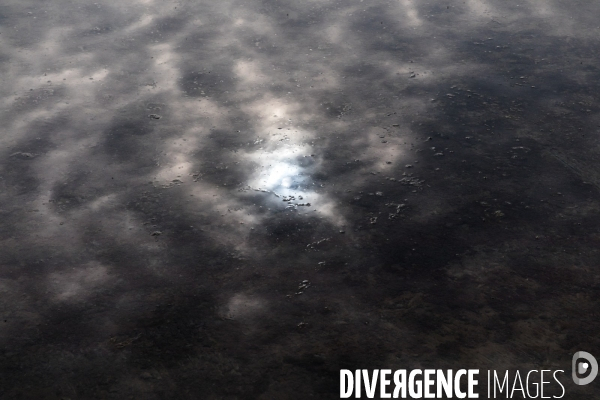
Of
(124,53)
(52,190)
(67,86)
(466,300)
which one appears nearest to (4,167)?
(52,190)

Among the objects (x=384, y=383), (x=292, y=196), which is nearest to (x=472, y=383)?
(x=384, y=383)

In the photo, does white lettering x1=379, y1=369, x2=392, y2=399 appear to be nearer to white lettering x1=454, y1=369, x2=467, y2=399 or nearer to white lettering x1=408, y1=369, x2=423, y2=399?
white lettering x1=408, y1=369, x2=423, y2=399

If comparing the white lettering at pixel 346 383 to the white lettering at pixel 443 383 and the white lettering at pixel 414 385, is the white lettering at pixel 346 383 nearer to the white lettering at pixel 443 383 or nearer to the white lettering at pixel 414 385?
the white lettering at pixel 414 385

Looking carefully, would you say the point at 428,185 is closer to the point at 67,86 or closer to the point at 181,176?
the point at 181,176

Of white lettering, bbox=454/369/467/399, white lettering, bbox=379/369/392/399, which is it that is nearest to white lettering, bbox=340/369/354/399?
white lettering, bbox=379/369/392/399

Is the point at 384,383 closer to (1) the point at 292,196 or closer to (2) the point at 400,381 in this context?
(2) the point at 400,381

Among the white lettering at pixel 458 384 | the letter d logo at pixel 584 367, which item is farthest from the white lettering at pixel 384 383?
the letter d logo at pixel 584 367
